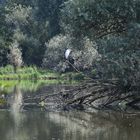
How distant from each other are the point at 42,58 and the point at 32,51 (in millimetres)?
1696

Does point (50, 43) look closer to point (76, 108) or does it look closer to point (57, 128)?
point (76, 108)

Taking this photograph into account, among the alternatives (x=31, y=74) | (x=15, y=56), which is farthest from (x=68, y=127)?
(x=15, y=56)

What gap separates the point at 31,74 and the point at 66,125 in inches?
1696

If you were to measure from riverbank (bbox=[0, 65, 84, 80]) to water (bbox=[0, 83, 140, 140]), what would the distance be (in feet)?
116

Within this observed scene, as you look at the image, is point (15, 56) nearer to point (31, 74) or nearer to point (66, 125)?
point (31, 74)

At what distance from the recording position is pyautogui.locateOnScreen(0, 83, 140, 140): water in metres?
14.9

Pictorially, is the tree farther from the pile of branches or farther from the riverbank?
the pile of branches

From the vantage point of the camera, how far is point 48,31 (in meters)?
69.1

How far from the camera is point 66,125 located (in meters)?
17.2

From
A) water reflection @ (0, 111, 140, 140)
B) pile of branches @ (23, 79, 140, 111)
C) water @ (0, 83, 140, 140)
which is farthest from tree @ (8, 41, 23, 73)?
water reflection @ (0, 111, 140, 140)

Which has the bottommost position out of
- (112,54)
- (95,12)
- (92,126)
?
(92,126)

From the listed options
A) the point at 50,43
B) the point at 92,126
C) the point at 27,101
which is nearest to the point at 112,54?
the point at 92,126

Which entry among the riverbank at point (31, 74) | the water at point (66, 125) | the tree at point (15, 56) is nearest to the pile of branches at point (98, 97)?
the water at point (66, 125)

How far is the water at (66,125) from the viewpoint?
48.9ft
